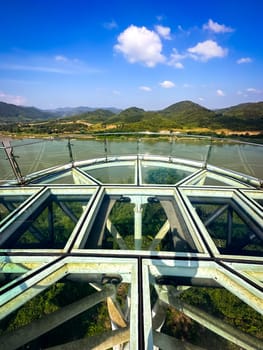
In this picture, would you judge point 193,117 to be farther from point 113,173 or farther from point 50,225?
point 50,225

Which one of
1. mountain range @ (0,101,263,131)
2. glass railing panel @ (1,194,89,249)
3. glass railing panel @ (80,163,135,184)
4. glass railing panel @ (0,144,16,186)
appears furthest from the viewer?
mountain range @ (0,101,263,131)

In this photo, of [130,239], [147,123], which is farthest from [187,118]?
[130,239]

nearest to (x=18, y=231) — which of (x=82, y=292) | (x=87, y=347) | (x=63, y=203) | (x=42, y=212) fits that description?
(x=42, y=212)

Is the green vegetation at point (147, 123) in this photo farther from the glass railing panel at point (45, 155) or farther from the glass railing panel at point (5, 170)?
the glass railing panel at point (5, 170)

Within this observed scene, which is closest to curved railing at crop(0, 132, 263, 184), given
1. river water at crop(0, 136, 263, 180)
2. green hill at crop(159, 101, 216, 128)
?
river water at crop(0, 136, 263, 180)

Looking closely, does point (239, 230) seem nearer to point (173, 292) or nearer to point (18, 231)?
point (173, 292)

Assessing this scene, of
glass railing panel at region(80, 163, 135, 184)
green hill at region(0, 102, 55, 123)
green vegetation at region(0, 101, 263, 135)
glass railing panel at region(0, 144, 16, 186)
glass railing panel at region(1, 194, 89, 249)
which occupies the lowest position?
glass railing panel at region(1, 194, 89, 249)

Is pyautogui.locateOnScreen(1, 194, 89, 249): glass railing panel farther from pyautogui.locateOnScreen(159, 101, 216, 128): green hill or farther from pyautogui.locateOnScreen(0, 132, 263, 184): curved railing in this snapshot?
pyautogui.locateOnScreen(159, 101, 216, 128): green hill

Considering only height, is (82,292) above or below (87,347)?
below
